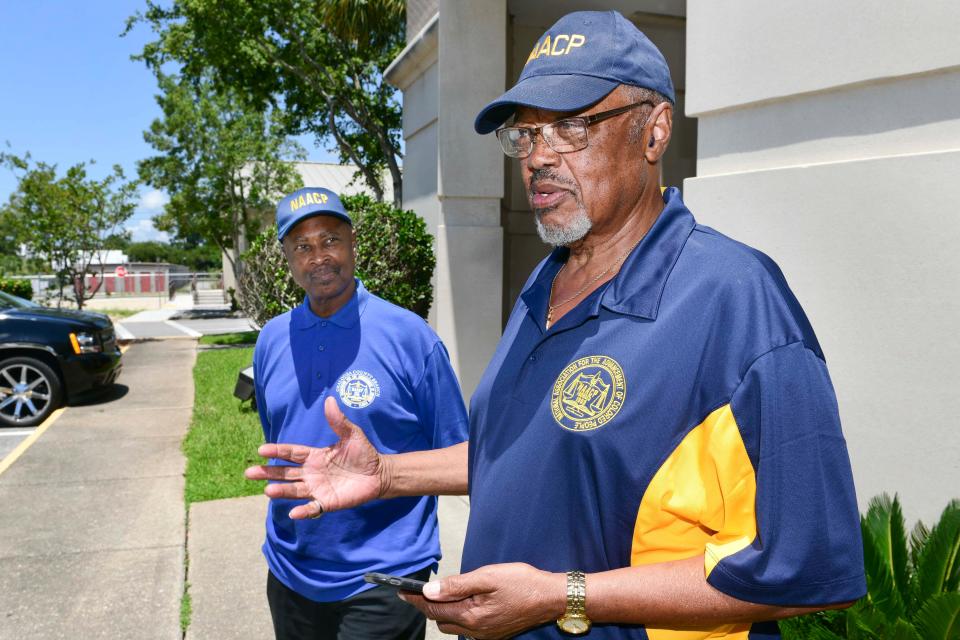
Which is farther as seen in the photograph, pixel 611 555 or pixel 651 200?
pixel 651 200

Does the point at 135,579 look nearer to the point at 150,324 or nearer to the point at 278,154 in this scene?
the point at 278,154

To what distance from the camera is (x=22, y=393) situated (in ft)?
33.2

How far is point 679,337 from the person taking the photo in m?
1.41

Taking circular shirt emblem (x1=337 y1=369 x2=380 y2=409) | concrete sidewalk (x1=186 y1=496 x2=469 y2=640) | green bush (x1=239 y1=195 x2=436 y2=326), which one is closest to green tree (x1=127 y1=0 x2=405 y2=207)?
green bush (x1=239 y1=195 x2=436 y2=326)

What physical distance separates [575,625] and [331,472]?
1043 mm

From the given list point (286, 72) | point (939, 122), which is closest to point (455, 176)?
point (939, 122)

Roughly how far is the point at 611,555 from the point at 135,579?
4.70 m

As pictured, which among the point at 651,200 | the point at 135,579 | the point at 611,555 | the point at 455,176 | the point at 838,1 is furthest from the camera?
the point at 455,176

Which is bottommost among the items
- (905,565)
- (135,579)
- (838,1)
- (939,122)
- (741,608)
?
(135,579)

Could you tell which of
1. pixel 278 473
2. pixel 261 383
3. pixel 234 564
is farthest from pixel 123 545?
pixel 278 473

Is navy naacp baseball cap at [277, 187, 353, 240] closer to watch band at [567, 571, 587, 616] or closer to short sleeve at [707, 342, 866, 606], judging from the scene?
watch band at [567, 571, 587, 616]

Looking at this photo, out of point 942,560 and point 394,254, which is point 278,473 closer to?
point 942,560

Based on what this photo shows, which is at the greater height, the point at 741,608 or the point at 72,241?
the point at 72,241

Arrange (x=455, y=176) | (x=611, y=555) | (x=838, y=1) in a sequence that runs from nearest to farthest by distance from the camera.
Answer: (x=611, y=555), (x=838, y=1), (x=455, y=176)
